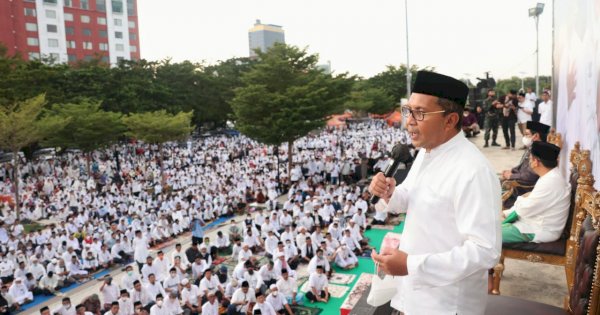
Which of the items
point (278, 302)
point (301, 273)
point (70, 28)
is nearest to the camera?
point (278, 302)

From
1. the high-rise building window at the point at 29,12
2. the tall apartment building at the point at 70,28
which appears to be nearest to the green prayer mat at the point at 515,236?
the tall apartment building at the point at 70,28

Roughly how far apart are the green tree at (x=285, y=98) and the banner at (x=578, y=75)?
13657mm

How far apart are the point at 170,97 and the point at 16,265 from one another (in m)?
24.2

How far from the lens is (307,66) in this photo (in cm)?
2120

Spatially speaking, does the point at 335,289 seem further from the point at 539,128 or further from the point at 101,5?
the point at 101,5

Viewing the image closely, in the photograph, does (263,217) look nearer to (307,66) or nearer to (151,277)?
(151,277)

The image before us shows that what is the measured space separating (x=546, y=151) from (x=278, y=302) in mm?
5645

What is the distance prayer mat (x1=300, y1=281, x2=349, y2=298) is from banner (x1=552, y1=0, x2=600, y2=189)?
4.90 meters

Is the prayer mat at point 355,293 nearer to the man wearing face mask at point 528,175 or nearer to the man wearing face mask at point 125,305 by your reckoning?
the man wearing face mask at point 528,175

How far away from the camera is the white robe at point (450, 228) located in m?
1.42

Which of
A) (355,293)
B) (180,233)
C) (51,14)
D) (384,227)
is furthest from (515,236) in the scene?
(51,14)

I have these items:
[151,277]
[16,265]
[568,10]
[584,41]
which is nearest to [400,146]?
[584,41]

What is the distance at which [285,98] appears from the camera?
18891 millimetres

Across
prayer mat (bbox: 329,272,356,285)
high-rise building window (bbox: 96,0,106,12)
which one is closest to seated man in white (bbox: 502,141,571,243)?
prayer mat (bbox: 329,272,356,285)
